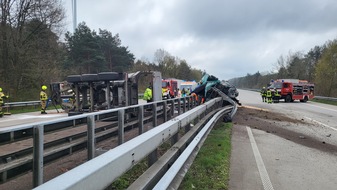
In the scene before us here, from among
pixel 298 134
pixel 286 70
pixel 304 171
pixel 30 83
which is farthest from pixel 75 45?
pixel 286 70

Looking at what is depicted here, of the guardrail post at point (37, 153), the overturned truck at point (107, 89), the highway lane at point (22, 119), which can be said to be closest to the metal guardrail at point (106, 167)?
the guardrail post at point (37, 153)

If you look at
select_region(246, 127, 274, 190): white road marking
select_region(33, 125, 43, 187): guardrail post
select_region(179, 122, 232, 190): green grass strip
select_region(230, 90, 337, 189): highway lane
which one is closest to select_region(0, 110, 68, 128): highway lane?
select_region(179, 122, 232, 190): green grass strip

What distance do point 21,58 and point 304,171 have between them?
24471 millimetres

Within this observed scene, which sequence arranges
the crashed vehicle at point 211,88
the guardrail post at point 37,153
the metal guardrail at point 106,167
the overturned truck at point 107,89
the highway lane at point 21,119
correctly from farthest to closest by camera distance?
1. the crashed vehicle at point 211,88
2. the highway lane at point 21,119
3. the overturned truck at point 107,89
4. the guardrail post at point 37,153
5. the metal guardrail at point 106,167

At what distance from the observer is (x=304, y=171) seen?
5402 mm

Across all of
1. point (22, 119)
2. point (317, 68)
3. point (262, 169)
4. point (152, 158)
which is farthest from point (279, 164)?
point (317, 68)

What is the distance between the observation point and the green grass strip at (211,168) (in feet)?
14.6

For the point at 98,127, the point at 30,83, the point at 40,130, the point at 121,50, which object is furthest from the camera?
the point at 121,50

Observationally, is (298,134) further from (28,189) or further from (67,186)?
(67,186)

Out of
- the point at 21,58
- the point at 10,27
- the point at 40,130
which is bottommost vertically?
the point at 40,130

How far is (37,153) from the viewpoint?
9.09 ft

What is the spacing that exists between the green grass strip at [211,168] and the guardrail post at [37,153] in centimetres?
212

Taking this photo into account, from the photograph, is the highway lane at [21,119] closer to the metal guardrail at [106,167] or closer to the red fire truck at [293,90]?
the metal guardrail at [106,167]

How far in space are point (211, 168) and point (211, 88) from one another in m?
11.0
